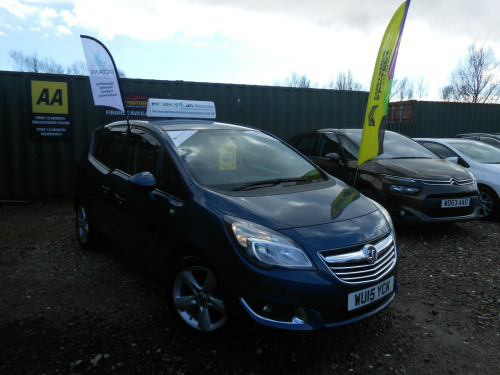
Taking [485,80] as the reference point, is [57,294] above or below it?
below

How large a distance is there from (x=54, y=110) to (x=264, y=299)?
22.8ft

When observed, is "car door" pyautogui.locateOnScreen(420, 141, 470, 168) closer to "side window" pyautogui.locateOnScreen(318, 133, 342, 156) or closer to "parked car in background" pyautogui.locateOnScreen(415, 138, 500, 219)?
"parked car in background" pyautogui.locateOnScreen(415, 138, 500, 219)

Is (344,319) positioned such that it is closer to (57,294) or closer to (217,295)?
(217,295)

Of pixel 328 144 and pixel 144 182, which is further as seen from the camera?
pixel 328 144

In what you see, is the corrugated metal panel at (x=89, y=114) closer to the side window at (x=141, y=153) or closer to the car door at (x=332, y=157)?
the car door at (x=332, y=157)

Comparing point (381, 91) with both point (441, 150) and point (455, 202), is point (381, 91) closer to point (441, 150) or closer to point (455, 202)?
point (455, 202)

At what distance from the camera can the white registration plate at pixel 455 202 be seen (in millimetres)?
4863

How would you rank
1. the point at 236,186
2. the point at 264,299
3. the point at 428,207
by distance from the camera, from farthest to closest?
the point at 428,207 → the point at 236,186 → the point at 264,299

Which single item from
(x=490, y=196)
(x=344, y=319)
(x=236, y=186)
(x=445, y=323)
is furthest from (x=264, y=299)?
(x=490, y=196)

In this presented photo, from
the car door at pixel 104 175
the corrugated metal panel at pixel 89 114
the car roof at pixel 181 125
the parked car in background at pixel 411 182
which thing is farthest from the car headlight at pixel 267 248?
the corrugated metal panel at pixel 89 114

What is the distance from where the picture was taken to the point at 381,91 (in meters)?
5.04

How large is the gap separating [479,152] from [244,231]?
20.7ft

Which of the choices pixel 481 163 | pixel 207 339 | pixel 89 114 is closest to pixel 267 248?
pixel 207 339

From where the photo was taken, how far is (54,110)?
7.54 m
